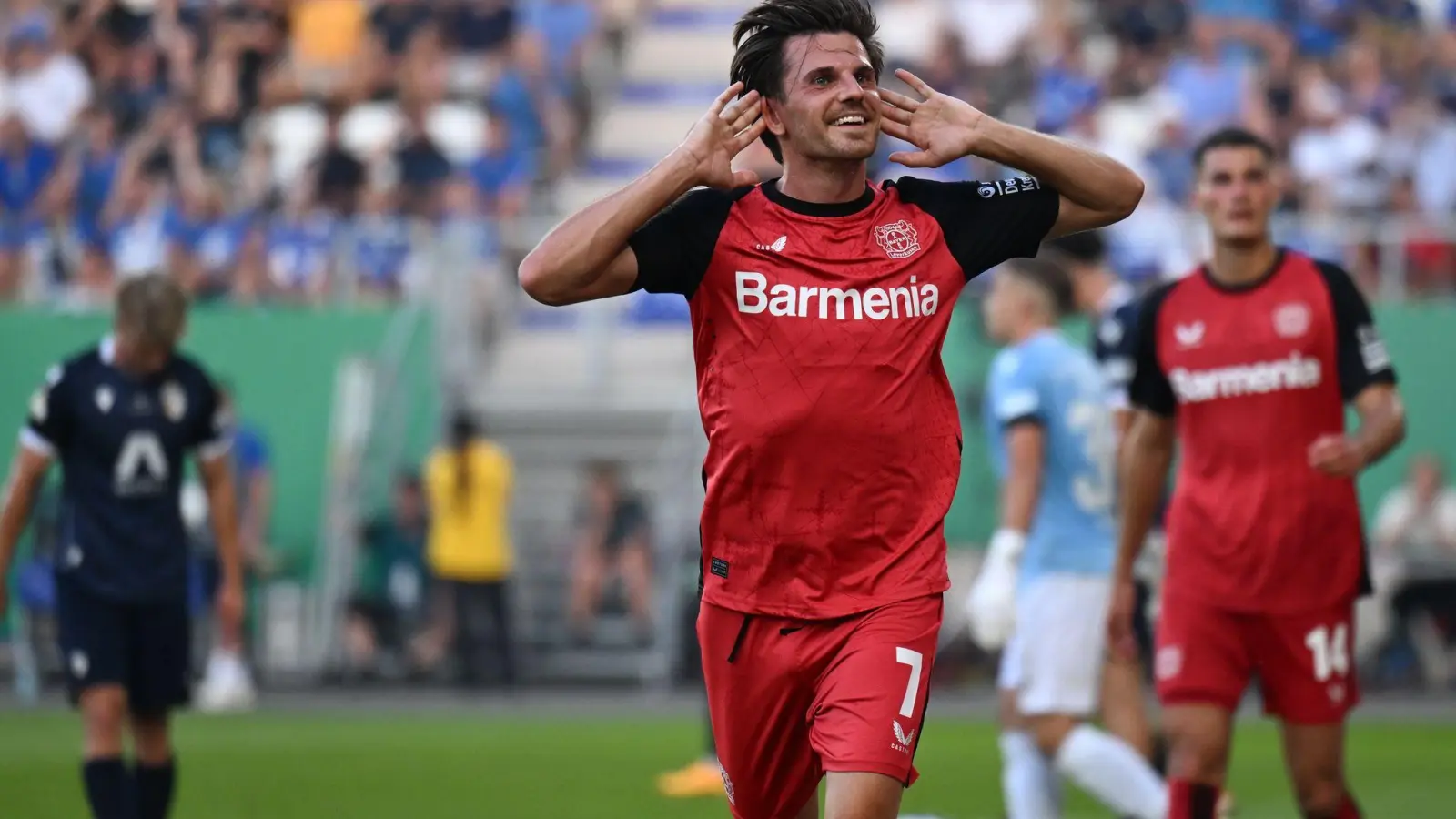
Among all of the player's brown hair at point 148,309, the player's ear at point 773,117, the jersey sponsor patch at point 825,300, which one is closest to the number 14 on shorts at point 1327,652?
the jersey sponsor patch at point 825,300

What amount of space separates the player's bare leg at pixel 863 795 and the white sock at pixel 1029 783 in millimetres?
3466

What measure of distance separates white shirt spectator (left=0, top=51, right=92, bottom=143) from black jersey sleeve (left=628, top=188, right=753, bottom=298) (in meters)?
18.7

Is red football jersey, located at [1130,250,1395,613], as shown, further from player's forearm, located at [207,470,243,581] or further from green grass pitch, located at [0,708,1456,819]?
player's forearm, located at [207,470,243,581]

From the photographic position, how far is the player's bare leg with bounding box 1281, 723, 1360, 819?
769 cm

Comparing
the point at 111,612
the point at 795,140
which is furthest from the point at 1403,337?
the point at 795,140

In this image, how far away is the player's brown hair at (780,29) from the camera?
6.13 metres

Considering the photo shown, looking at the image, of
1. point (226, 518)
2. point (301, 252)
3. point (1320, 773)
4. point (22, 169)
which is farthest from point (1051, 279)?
point (22, 169)

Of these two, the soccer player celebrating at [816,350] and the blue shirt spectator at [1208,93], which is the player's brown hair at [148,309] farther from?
the blue shirt spectator at [1208,93]

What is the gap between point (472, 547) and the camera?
19000mm

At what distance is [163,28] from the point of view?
24094mm

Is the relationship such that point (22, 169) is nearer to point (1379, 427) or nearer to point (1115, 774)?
point (1115, 774)

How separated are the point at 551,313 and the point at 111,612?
12857 millimetres

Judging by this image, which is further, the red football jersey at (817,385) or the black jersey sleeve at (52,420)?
the black jersey sleeve at (52,420)

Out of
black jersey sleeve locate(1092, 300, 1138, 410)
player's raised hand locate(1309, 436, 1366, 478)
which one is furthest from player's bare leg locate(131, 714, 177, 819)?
player's raised hand locate(1309, 436, 1366, 478)
